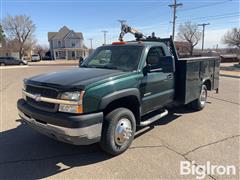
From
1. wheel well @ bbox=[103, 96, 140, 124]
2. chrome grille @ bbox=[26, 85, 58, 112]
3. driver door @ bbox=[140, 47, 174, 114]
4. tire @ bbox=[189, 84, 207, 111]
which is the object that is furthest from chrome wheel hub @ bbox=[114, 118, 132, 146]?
tire @ bbox=[189, 84, 207, 111]

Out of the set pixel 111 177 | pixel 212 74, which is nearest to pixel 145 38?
pixel 212 74

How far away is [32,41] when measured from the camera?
210ft

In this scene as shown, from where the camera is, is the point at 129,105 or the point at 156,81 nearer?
the point at 129,105

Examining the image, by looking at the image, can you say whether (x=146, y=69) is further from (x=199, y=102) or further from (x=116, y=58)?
(x=199, y=102)

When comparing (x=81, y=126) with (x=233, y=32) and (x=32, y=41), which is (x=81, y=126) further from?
(x=32, y=41)

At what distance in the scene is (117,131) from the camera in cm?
354

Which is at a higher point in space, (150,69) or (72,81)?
(150,69)

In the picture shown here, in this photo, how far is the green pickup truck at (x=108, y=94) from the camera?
9.77 ft

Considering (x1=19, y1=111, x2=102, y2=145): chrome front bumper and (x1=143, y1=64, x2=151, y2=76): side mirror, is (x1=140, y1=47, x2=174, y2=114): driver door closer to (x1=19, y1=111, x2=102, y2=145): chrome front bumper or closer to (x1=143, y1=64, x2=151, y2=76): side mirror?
(x1=143, y1=64, x2=151, y2=76): side mirror

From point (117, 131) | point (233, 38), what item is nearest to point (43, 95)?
point (117, 131)

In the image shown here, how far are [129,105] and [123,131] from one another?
0.55m

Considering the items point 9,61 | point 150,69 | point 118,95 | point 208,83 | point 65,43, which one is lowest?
point 208,83

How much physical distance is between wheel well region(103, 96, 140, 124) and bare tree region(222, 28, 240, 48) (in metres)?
51.8

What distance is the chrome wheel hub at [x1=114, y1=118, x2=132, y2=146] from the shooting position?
3552 mm
